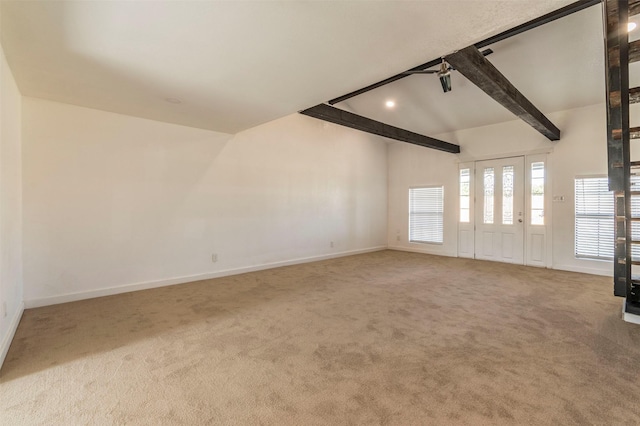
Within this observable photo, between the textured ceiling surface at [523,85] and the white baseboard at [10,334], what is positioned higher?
the textured ceiling surface at [523,85]

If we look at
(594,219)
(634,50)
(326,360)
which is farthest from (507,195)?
(326,360)

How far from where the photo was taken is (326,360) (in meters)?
2.16

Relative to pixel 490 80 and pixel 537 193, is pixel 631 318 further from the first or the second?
pixel 537 193

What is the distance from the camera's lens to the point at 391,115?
20.1ft

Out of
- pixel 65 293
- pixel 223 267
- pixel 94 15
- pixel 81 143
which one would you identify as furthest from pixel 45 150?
pixel 223 267

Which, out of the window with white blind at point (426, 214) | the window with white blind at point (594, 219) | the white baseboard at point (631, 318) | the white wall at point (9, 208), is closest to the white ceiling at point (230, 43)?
the white wall at point (9, 208)

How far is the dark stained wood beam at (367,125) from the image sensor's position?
4.07 metres

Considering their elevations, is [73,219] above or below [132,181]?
below

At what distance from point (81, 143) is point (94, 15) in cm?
240

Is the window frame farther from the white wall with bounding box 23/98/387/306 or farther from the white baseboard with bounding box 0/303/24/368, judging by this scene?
the white baseboard with bounding box 0/303/24/368

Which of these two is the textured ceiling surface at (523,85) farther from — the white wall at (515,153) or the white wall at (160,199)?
the white wall at (160,199)

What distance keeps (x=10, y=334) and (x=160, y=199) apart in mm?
2159

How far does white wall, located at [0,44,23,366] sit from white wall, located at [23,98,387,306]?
28cm

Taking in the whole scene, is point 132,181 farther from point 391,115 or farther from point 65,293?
point 391,115
